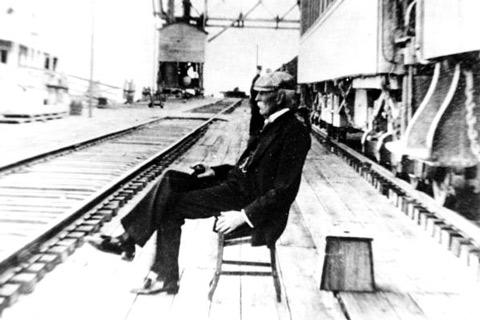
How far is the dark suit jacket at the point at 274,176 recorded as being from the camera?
11.1 ft

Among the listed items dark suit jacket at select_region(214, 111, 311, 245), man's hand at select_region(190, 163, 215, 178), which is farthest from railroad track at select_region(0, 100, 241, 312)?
dark suit jacket at select_region(214, 111, 311, 245)

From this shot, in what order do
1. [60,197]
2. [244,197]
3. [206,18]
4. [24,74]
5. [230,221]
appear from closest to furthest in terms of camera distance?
[230,221], [244,197], [60,197], [24,74], [206,18]

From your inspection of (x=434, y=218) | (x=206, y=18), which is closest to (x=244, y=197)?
(x=434, y=218)

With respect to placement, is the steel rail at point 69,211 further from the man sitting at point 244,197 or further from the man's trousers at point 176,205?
the man's trousers at point 176,205

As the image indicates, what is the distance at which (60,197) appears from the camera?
21.8ft

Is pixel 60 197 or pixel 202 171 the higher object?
pixel 202 171

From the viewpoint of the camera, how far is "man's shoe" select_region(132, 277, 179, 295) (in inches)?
142

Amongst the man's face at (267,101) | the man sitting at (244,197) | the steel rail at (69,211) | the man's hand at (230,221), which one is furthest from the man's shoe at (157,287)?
the man's face at (267,101)

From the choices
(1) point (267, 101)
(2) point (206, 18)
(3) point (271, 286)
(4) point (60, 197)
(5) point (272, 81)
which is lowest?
(3) point (271, 286)

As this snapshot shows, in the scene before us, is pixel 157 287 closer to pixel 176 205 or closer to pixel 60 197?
pixel 176 205

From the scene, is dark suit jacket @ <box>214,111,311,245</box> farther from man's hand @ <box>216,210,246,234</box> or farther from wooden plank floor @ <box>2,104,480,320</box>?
wooden plank floor @ <box>2,104,480,320</box>

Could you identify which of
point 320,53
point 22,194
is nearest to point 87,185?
point 22,194

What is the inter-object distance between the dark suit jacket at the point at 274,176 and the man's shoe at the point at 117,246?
2.20 feet

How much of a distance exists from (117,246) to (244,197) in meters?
0.77
